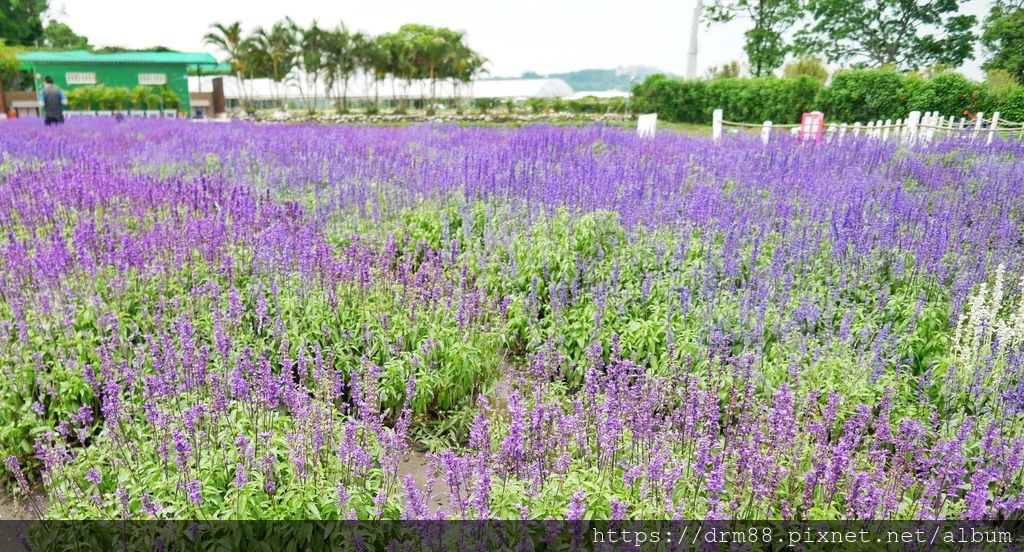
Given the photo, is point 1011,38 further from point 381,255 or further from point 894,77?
point 381,255

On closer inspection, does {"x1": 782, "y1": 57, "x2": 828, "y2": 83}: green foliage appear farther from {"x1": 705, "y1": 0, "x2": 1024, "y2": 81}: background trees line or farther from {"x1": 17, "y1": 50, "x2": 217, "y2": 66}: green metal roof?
{"x1": 17, "y1": 50, "x2": 217, "y2": 66}: green metal roof

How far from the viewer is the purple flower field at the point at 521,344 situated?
10.7ft

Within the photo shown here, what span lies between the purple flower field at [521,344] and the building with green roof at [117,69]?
42.6 metres

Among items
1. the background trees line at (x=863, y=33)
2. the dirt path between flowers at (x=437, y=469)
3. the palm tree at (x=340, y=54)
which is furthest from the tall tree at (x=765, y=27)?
the dirt path between flowers at (x=437, y=469)

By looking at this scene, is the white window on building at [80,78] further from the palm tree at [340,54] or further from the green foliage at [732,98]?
the green foliage at [732,98]

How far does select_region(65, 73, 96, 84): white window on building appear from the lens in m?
47.1

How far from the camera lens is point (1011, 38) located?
43.4 m

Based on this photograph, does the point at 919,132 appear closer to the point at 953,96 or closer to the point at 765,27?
the point at 953,96

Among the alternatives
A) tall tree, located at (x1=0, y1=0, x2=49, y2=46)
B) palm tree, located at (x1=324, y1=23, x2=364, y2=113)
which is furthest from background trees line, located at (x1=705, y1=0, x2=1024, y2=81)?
tall tree, located at (x1=0, y1=0, x2=49, y2=46)

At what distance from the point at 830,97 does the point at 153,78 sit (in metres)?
44.8

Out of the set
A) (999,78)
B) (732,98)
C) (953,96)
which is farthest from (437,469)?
(999,78)

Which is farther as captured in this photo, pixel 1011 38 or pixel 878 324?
pixel 1011 38

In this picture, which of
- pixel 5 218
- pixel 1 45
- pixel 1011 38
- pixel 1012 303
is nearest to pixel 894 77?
pixel 1011 38

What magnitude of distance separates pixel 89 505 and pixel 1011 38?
5573 centimetres
